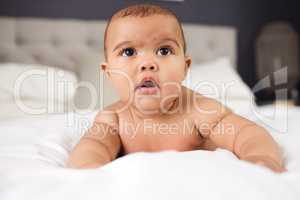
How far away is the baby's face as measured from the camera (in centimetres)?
84

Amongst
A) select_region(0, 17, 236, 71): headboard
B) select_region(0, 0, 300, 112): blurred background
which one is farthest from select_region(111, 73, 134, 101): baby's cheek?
select_region(0, 0, 300, 112): blurred background

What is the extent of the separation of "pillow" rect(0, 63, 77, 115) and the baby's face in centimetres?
127

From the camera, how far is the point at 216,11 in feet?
10.7

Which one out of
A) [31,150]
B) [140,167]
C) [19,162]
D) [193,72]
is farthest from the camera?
[193,72]

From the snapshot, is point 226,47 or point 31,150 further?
point 226,47

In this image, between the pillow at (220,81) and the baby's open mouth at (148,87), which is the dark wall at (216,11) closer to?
the pillow at (220,81)

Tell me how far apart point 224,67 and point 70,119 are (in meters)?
1.61

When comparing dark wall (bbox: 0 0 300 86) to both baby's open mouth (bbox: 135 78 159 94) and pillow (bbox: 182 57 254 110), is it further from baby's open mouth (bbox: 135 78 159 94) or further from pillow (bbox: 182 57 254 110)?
baby's open mouth (bbox: 135 78 159 94)

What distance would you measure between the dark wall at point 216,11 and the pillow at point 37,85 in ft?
2.44

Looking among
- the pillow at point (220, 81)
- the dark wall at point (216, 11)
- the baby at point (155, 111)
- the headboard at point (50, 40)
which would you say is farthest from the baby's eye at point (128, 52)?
the dark wall at point (216, 11)

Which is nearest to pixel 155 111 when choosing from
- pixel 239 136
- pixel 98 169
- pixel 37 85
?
pixel 239 136

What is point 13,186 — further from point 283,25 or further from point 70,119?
point 283,25

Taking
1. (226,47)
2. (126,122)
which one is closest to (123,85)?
(126,122)

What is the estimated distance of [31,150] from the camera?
896mm
